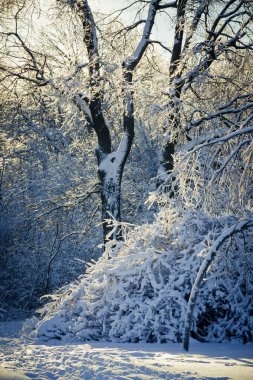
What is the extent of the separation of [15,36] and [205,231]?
669cm

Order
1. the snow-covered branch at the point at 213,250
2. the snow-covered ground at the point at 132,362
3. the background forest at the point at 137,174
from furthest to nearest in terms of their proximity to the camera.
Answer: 1. the background forest at the point at 137,174
2. the snow-covered branch at the point at 213,250
3. the snow-covered ground at the point at 132,362

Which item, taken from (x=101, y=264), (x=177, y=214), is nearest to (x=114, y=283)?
(x=101, y=264)

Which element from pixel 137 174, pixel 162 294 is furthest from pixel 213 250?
pixel 137 174

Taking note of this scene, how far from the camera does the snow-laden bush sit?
5.44 m

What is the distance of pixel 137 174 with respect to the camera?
597 inches

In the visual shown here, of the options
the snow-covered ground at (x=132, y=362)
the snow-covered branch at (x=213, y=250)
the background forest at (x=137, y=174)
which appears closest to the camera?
the snow-covered ground at (x=132, y=362)

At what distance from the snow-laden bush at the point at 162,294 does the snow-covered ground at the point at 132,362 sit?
0.62 meters

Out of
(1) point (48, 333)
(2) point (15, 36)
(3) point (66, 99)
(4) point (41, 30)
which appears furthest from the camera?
(4) point (41, 30)

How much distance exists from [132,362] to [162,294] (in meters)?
1.87

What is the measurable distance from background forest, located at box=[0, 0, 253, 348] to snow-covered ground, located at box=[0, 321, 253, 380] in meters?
0.55

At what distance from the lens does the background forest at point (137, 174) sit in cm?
538

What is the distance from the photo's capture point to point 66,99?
8.62 meters

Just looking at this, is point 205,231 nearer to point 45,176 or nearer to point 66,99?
point 66,99

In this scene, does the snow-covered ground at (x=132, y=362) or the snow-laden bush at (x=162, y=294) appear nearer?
the snow-covered ground at (x=132, y=362)
